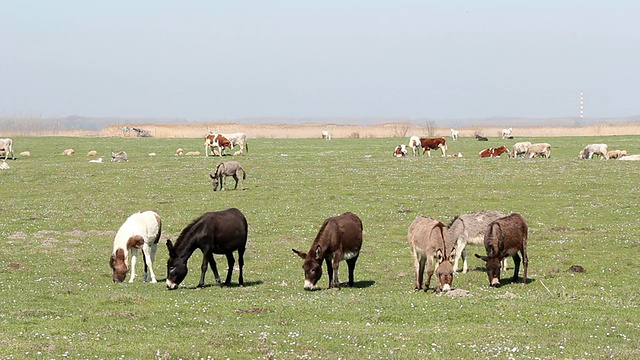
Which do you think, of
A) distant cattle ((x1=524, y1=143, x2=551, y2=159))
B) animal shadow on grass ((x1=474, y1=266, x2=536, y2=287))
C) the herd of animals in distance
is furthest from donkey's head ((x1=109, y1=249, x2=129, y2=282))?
distant cattle ((x1=524, y1=143, x2=551, y2=159))

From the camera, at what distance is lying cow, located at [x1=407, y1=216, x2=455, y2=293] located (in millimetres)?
17625

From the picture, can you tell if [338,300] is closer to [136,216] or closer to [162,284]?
[162,284]

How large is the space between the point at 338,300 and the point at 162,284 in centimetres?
645

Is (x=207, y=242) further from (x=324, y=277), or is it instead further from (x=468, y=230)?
(x=468, y=230)

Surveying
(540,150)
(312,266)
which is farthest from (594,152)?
(312,266)

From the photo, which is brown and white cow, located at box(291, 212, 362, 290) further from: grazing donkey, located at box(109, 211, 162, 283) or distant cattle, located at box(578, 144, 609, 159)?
distant cattle, located at box(578, 144, 609, 159)

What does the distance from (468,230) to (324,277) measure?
4.68m

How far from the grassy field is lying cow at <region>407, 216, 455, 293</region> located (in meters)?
0.48

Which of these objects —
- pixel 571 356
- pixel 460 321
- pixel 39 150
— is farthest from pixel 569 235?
pixel 39 150

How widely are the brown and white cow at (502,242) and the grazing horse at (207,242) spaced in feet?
22.5

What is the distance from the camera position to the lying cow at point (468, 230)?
72.3 feet

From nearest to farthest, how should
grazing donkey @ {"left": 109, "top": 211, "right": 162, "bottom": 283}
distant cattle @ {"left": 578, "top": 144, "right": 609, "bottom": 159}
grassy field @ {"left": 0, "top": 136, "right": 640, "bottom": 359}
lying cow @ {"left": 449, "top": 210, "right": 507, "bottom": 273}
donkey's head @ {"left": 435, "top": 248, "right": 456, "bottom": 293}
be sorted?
1. grassy field @ {"left": 0, "top": 136, "right": 640, "bottom": 359}
2. donkey's head @ {"left": 435, "top": 248, "right": 456, "bottom": 293}
3. grazing donkey @ {"left": 109, "top": 211, "right": 162, "bottom": 283}
4. lying cow @ {"left": 449, "top": 210, "right": 507, "bottom": 273}
5. distant cattle @ {"left": 578, "top": 144, "right": 609, "bottom": 159}

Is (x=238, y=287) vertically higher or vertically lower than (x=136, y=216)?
lower

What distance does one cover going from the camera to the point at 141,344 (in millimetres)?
12867
